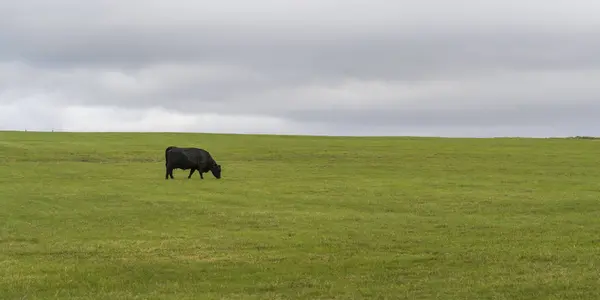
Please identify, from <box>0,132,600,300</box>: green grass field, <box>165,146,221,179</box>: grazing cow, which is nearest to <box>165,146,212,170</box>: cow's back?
<box>165,146,221,179</box>: grazing cow

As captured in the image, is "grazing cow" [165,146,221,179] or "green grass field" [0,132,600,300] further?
"grazing cow" [165,146,221,179]

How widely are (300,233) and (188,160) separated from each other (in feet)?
63.9

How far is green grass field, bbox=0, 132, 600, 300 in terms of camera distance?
16.2m

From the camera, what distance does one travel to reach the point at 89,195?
31125 mm

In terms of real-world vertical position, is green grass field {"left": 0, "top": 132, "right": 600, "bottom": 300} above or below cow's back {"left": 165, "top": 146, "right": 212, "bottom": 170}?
below

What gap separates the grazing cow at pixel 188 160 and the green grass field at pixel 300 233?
979 millimetres

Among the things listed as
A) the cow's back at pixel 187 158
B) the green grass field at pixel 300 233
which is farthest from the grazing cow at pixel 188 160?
the green grass field at pixel 300 233

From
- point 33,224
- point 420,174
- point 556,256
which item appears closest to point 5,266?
point 33,224

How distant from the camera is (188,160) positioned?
41.0 metres

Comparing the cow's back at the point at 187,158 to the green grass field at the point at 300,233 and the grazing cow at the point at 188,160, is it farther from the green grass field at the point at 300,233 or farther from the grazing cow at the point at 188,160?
the green grass field at the point at 300,233

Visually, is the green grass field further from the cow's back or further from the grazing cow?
the cow's back

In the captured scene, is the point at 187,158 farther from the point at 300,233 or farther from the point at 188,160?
the point at 300,233

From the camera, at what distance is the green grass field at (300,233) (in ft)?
53.1

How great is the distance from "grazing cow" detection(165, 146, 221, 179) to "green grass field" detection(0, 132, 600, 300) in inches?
38.6
